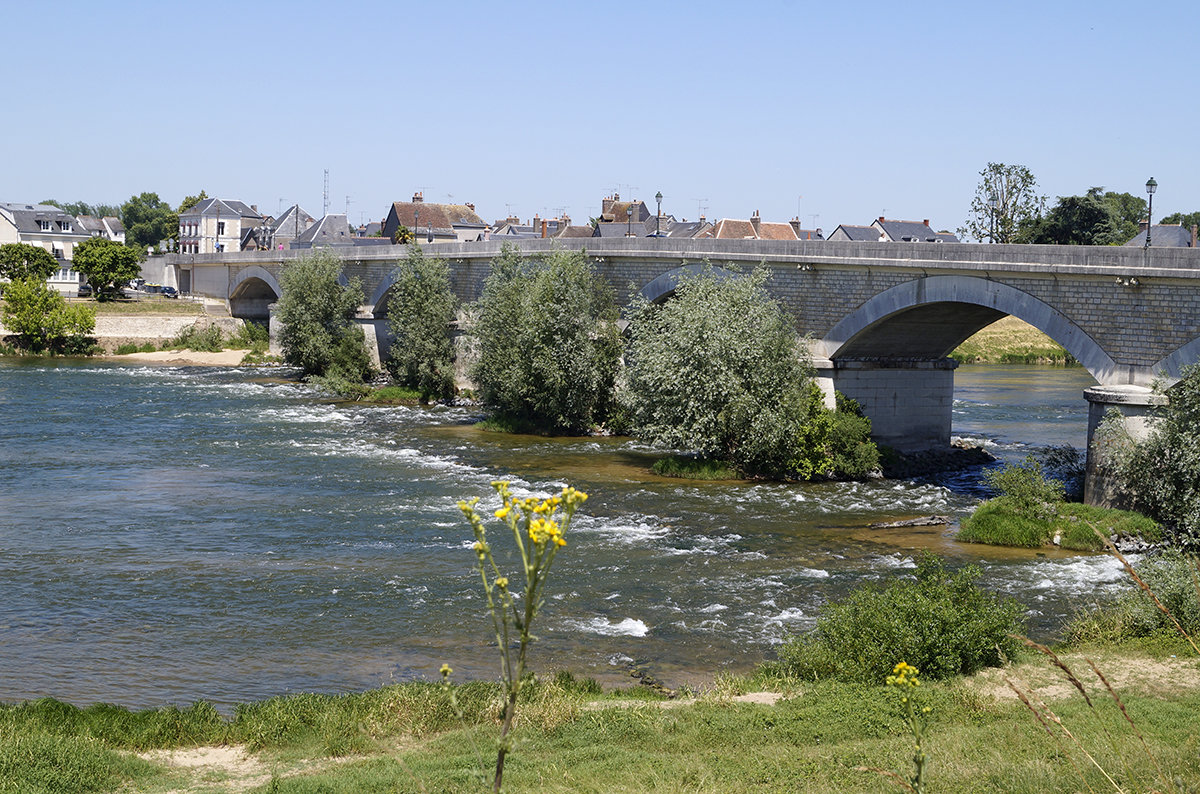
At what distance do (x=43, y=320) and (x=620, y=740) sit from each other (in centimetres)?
5620

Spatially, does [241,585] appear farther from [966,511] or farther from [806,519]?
[966,511]

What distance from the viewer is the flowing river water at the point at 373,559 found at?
1445cm

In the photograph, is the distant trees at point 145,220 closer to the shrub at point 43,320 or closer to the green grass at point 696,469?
the shrub at point 43,320

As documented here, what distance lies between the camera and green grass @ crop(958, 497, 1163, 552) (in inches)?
803

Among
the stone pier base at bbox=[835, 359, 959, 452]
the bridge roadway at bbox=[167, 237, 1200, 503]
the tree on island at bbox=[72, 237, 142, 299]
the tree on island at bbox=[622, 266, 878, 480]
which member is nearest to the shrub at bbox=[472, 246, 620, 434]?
the bridge roadway at bbox=[167, 237, 1200, 503]

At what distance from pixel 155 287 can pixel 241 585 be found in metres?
68.8

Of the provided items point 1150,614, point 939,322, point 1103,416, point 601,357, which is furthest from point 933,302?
point 1150,614

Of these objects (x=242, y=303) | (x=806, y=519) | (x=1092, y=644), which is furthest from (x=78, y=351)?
(x=1092, y=644)

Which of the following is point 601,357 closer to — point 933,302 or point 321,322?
point 933,302

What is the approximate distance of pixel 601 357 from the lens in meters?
33.8

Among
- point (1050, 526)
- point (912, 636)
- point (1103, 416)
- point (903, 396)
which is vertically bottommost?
point (1050, 526)

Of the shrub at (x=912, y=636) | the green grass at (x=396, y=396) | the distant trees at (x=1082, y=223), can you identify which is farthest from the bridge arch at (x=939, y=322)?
the distant trees at (x=1082, y=223)

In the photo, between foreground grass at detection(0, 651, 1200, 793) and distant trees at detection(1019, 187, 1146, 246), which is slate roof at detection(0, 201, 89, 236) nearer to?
distant trees at detection(1019, 187, 1146, 246)

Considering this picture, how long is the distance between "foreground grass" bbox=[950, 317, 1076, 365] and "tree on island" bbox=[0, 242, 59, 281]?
2224 inches
